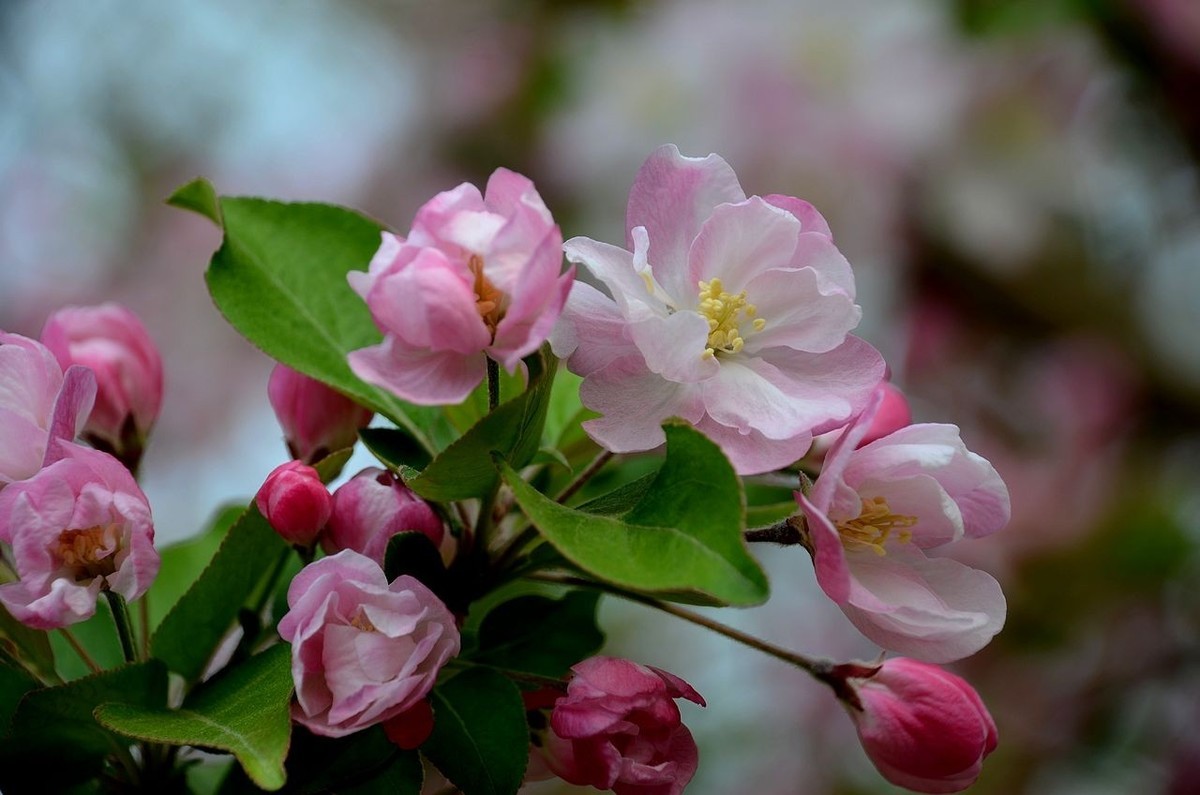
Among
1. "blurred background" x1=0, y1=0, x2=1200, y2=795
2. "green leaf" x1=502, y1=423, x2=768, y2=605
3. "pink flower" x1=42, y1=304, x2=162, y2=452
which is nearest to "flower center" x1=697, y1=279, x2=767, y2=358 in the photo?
"green leaf" x1=502, y1=423, x2=768, y2=605

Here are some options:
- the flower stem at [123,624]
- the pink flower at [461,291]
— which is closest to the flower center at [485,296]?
the pink flower at [461,291]

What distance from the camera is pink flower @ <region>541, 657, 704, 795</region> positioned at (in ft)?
1.57

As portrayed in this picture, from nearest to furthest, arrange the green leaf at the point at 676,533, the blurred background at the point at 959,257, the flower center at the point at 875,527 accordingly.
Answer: the green leaf at the point at 676,533 → the flower center at the point at 875,527 → the blurred background at the point at 959,257

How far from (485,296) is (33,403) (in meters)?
0.21

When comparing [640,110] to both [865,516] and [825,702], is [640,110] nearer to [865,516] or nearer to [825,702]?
[825,702]

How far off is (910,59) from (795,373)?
1700mm

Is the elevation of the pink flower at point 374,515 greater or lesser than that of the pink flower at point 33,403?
lesser

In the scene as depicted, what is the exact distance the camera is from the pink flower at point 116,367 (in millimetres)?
651

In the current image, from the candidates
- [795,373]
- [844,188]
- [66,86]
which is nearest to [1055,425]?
[844,188]

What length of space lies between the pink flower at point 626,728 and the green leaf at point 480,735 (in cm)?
2

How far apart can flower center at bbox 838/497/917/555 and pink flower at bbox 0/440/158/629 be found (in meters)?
0.29

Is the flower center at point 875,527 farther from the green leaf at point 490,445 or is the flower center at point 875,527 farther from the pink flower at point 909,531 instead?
the green leaf at point 490,445

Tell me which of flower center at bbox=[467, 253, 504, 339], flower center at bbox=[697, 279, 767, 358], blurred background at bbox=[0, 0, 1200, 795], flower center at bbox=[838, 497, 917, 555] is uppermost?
flower center at bbox=[467, 253, 504, 339]

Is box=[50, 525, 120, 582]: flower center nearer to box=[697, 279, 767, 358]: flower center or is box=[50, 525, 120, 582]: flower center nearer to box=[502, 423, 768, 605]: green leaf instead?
box=[502, 423, 768, 605]: green leaf
